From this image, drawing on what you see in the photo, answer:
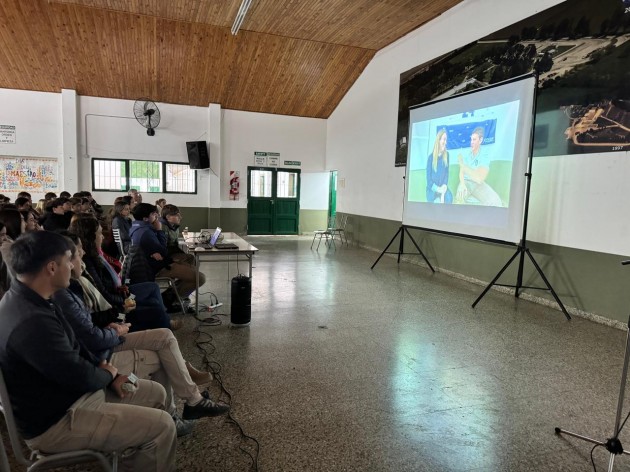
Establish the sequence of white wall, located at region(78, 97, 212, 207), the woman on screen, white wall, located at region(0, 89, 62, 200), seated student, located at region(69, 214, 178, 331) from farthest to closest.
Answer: white wall, located at region(78, 97, 212, 207)
white wall, located at region(0, 89, 62, 200)
the woman on screen
seated student, located at region(69, 214, 178, 331)

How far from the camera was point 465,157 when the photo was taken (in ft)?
17.3

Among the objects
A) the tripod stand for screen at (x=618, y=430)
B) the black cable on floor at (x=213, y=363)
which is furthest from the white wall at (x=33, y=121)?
the tripod stand for screen at (x=618, y=430)

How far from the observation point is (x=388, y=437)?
6.98 ft

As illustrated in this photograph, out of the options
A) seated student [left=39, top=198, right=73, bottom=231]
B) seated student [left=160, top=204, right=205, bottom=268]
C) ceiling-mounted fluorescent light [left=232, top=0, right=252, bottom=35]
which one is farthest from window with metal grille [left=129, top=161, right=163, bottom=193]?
seated student [left=160, top=204, right=205, bottom=268]

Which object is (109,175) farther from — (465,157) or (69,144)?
(465,157)

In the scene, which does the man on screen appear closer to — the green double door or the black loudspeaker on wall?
the green double door

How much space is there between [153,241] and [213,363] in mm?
1347

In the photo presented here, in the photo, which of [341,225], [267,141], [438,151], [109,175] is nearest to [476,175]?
[438,151]

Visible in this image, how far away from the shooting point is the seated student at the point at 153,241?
3609 mm

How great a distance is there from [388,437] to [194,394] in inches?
42.3

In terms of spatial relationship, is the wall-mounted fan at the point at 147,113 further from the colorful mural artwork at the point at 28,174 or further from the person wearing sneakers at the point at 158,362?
the person wearing sneakers at the point at 158,362

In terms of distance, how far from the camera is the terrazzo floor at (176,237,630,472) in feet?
6.54

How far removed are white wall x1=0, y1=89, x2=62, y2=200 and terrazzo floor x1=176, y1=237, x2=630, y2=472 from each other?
771cm

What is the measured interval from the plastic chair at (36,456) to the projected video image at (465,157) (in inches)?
181
